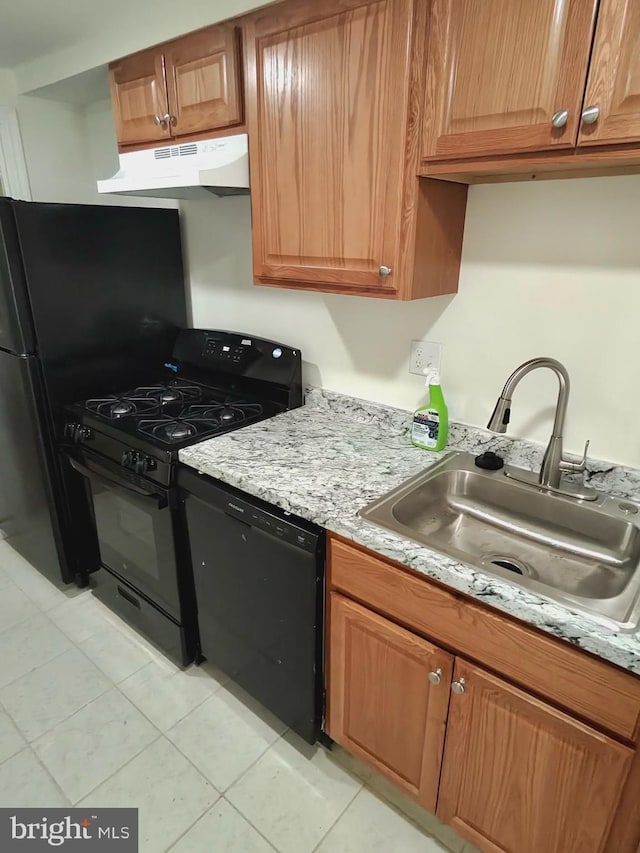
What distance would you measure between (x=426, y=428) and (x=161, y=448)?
85 centimetres

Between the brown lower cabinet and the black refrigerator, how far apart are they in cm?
137

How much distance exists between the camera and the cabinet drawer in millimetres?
923

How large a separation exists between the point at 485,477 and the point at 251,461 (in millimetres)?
689

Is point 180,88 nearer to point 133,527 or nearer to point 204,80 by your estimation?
point 204,80

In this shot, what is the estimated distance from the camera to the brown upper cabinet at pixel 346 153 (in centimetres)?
120

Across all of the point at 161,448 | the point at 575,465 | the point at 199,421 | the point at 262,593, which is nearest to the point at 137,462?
the point at 161,448

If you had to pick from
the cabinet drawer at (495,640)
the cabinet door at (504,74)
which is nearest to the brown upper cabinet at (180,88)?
the cabinet door at (504,74)

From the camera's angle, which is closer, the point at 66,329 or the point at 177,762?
the point at 177,762

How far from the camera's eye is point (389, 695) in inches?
51.6

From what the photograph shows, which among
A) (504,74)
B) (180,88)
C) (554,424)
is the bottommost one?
(554,424)

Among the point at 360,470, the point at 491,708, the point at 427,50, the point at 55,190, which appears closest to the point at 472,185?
the point at 427,50

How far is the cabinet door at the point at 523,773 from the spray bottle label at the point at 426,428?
691 mm

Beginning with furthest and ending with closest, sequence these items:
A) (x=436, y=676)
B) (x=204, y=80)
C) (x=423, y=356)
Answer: (x=423, y=356), (x=204, y=80), (x=436, y=676)

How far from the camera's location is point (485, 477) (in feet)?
4.90
